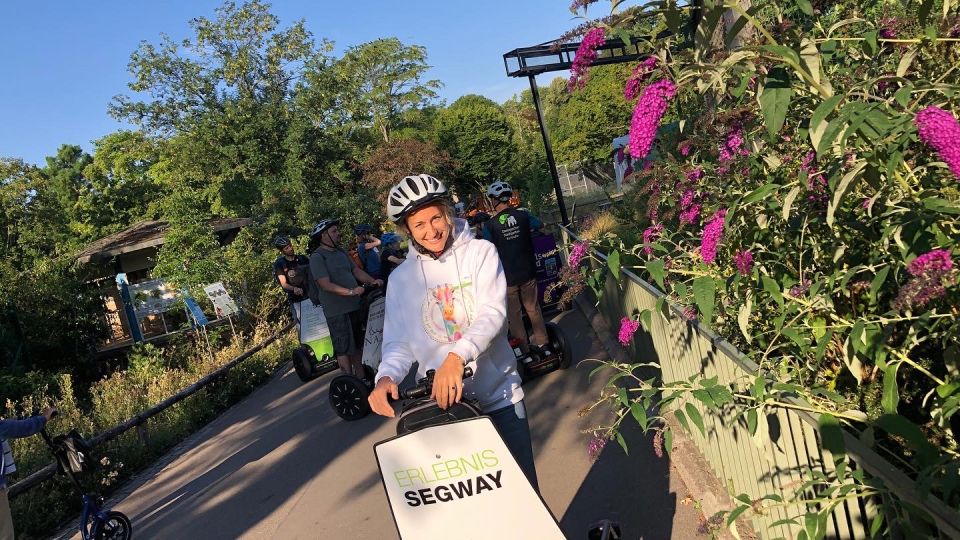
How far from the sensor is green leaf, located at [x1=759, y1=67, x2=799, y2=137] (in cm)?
221

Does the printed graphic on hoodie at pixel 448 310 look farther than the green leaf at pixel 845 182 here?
Yes

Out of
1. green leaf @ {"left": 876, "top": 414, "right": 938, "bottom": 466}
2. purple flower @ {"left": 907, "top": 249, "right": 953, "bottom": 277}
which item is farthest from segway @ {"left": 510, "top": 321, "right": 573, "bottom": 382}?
purple flower @ {"left": 907, "top": 249, "right": 953, "bottom": 277}

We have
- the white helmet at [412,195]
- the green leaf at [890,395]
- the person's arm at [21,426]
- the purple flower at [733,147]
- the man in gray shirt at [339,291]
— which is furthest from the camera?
the man in gray shirt at [339,291]

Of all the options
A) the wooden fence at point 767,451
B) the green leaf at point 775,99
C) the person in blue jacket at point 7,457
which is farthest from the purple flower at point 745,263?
the person in blue jacket at point 7,457

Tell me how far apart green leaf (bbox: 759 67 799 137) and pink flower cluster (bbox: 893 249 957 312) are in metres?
0.52

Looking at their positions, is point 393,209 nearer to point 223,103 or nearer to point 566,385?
point 566,385

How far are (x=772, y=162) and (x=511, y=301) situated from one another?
534 cm

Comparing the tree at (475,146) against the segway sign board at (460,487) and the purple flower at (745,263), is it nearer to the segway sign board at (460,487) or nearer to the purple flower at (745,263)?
the purple flower at (745,263)

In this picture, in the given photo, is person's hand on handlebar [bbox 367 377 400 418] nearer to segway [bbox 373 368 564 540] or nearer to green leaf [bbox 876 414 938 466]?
segway [bbox 373 368 564 540]

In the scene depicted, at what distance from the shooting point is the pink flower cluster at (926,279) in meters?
1.87

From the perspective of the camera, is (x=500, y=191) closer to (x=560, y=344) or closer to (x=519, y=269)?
(x=519, y=269)

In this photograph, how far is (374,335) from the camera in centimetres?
882

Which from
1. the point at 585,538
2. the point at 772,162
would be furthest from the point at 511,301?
the point at 772,162

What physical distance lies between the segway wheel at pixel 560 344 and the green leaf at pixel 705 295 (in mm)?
5476
